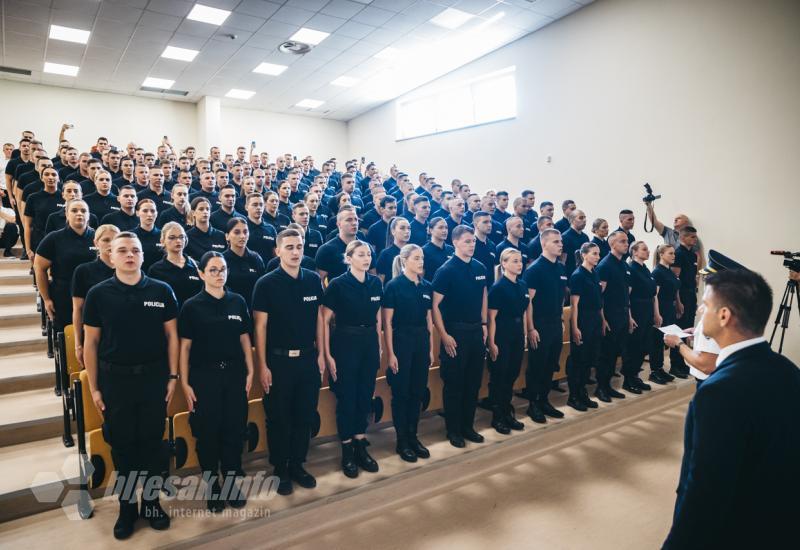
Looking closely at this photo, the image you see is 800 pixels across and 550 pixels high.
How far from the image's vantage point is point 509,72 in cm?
961

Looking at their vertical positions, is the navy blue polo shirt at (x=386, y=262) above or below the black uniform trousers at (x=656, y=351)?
above

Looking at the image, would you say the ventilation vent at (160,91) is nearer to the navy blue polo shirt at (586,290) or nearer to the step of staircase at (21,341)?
the step of staircase at (21,341)

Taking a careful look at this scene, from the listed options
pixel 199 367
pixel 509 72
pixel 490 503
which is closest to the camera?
pixel 199 367

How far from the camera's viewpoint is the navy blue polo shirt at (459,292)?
3574 millimetres

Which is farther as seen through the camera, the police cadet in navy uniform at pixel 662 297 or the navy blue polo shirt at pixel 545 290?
the police cadet in navy uniform at pixel 662 297

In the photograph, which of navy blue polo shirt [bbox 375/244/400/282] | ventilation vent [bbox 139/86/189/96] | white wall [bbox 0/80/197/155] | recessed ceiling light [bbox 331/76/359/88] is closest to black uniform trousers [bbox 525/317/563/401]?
navy blue polo shirt [bbox 375/244/400/282]

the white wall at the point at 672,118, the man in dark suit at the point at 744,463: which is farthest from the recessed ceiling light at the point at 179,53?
the man in dark suit at the point at 744,463

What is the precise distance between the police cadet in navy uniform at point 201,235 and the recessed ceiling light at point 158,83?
29.9 feet

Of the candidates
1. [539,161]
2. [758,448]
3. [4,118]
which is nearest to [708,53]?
[539,161]

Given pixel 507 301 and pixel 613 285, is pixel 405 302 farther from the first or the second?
pixel 613 285

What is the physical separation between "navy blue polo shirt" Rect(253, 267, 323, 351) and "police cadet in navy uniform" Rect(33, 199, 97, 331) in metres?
1.73

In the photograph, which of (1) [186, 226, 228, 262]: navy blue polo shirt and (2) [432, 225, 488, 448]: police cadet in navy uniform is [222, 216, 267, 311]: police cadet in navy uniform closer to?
(1) [186, 226, 228, 262]: navy blue polo shirt

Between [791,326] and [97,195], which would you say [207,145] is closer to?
[97,195]

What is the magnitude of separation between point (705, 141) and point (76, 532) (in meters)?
7.91
